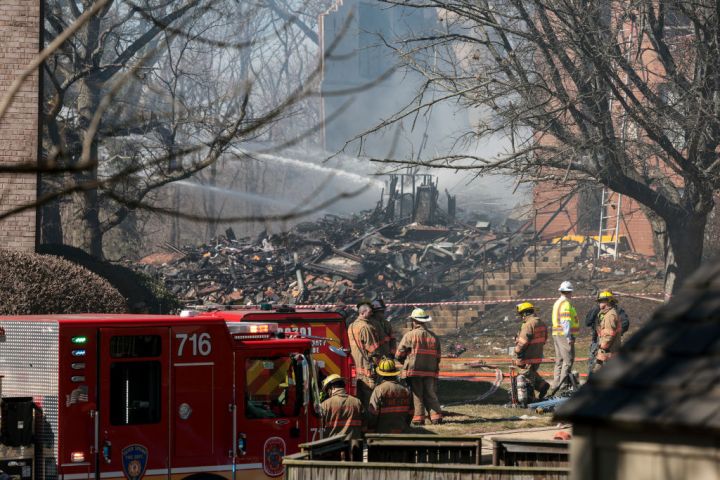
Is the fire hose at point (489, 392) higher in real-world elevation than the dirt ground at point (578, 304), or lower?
lower

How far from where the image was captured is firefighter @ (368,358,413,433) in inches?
515

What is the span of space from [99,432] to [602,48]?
13370 mm

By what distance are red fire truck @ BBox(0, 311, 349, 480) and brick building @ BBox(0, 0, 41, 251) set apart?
450 inches

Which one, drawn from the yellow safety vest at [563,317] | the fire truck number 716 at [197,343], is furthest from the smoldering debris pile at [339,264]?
the fire truck number 716 at [197,343]

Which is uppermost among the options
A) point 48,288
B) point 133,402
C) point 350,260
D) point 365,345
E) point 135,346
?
point 350,260

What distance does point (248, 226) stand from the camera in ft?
221

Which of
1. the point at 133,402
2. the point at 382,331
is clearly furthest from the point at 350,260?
the point at 133,402

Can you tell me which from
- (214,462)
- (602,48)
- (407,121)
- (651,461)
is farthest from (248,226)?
(651,461)

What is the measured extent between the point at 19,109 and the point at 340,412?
11817mm

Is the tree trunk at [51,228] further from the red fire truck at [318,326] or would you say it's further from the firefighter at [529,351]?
the firefighter at [529,351]

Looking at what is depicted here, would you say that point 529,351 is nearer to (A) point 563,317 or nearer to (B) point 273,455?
(A) point 563,317

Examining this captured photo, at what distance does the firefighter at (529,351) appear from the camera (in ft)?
54.7

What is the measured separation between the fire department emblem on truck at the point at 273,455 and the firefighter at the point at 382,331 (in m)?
5.45

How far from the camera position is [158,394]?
395 inches
